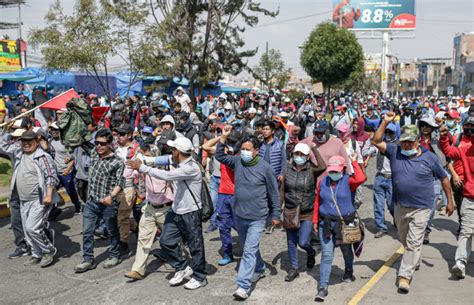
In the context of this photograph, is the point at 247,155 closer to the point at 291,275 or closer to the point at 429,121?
the point at 291,275

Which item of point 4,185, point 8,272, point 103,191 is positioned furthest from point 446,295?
point 4,185

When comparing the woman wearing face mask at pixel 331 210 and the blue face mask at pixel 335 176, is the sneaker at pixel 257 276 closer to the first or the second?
the woman wearing face mask at pixel 331 210

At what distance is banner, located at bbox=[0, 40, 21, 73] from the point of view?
3848cm

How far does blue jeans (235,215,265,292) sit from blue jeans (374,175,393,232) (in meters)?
2.68

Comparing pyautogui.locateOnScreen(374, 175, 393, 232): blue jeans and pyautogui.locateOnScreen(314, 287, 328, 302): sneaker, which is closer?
pyautogui.locateOnScreen(314, 287, 328, 302): sneaker

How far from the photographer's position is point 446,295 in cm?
538

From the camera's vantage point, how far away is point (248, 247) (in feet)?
18.0

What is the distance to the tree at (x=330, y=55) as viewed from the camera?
→ 36.1m

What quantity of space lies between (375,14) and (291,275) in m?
61.6

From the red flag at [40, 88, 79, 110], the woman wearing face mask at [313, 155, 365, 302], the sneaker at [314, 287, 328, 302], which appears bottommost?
the sneaker at [314, 287, 328, 302]

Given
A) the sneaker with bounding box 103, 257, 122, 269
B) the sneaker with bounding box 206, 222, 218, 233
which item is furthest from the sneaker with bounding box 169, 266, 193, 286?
the sneaker with bounding box 206, 222, 218, 233

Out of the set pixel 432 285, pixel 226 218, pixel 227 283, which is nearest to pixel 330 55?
pixel 226 218

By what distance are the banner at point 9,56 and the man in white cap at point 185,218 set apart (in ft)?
119

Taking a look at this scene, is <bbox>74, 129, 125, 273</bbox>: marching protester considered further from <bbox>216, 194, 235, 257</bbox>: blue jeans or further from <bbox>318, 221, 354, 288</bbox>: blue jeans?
<bbox>318, 221, 354, 288</bbox>: blue jeans
